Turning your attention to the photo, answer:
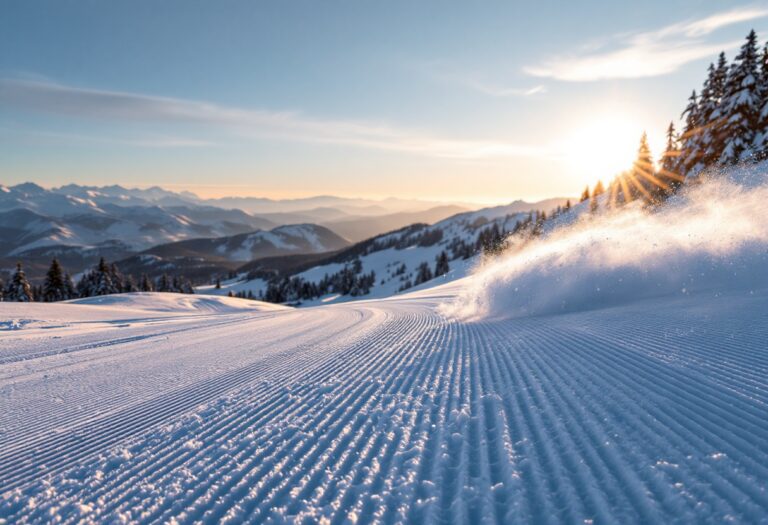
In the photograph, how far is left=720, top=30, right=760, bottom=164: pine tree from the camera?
1220 inches

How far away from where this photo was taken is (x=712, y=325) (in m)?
7.67

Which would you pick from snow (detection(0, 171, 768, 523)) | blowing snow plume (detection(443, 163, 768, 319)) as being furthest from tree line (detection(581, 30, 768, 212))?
snow (detection(0, 171, 768, 523))

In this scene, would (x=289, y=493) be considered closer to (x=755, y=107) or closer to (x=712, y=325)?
(x=712, y=325)

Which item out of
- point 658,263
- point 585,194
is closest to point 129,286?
point 658,263

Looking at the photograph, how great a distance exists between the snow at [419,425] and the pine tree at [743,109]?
98.1 feet

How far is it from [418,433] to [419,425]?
23cm

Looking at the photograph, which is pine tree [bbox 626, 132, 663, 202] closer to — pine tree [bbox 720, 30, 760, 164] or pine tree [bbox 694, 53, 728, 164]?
pine tree [bbox 694, 53, 728, 164]

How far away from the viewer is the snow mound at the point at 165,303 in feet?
101

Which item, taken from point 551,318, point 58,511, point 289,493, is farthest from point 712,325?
point 58,511

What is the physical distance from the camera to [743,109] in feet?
103

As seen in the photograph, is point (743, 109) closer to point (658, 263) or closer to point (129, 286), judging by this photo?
point (658, 263)

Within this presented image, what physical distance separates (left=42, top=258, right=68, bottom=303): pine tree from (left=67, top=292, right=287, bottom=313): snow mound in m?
23.3

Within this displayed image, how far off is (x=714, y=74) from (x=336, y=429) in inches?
2102

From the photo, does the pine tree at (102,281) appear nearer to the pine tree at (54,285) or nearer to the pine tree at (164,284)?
the pine tree at (54,285)
